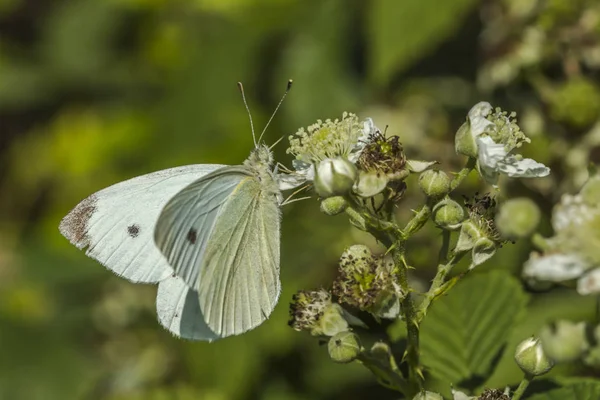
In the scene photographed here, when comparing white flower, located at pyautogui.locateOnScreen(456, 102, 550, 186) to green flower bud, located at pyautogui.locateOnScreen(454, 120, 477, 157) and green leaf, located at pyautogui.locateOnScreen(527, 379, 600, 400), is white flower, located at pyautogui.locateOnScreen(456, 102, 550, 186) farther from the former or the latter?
green leaf, located at pyautogui.locateOnScreen(527, 379, 600, 400)

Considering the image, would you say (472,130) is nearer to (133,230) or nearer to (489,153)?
(489,153)

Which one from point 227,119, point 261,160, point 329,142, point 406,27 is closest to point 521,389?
point 329,142

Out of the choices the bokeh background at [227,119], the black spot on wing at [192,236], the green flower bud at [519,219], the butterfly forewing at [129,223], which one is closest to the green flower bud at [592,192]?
the green flower bud at [519,219]

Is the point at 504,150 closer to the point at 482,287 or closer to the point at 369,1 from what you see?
the point at 482,287

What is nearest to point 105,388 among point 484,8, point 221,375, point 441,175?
point 221,375

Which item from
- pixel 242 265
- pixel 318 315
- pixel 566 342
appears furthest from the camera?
pixel 242 265

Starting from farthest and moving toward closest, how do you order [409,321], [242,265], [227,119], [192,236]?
[227,119] → [242,265] → [192,236] → [409,321]

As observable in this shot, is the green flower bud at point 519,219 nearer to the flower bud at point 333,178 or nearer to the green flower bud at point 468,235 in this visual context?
the green flower bud at point 468,235

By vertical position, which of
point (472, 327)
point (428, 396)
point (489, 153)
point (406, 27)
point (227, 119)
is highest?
point (406, 27)

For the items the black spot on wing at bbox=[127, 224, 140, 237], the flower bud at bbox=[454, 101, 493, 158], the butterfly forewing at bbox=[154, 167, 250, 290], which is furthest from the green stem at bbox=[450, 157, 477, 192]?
the black spot on wing at bbox=[127, 224, 140, 237]
